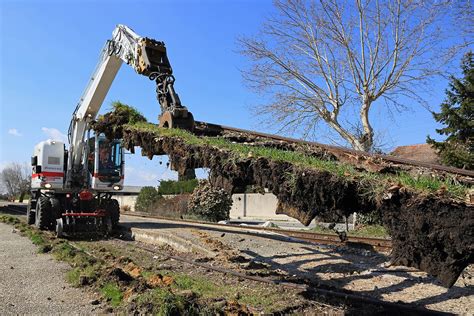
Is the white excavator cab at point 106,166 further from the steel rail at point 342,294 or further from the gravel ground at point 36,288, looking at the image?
the steel rail at point 342,294

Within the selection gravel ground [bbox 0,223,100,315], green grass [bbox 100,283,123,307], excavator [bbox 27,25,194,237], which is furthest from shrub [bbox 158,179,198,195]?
green grass [bbox 100,283,123,307]

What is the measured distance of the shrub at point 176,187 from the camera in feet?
127

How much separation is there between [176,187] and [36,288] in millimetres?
33049

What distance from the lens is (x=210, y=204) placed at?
27922 mm

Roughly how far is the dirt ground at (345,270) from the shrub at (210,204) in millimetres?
13773

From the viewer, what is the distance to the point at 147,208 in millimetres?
37125

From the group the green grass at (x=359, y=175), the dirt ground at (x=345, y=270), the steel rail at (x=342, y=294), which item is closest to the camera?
the green grass at (x=359, y=175)

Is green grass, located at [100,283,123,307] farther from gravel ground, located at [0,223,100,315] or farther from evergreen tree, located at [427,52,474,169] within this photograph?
evergreen tree, located at [427,52,474,169]

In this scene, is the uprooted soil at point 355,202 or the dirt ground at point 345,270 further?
the dirt ground at point 345,270

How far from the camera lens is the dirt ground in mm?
7938

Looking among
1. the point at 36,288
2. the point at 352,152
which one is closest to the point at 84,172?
the point at 36,288

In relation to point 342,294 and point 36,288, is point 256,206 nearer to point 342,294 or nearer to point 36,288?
point 342,294

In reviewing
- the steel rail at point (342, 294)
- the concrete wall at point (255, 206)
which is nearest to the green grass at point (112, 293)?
the steel rail at point (342, 294)

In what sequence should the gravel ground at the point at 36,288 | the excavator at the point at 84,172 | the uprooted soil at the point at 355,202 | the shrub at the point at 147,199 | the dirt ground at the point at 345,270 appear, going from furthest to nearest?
1. the shrub at the point at 147,199
2. the excavator at the point at 84,172
3. the dirt ground at the point at 345,270
4. the gravel ground at the point at 36,288
5. the uprooted soil at the point at 355,202
